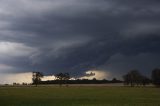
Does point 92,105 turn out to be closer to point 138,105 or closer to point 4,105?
point 138,105

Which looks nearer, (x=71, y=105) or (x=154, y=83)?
(x=71, y=105)

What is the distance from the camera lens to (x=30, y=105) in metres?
46.2

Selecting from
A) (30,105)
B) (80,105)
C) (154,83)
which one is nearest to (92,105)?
(80,105)

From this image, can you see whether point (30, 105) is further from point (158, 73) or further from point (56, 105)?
point (158, 73)

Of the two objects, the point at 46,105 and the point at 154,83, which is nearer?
the point at 46,105

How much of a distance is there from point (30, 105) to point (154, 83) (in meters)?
159

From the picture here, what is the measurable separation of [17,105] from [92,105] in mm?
9450

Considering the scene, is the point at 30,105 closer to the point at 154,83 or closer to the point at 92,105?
the point at 92,105

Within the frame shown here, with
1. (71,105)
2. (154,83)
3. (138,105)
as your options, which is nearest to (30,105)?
(71,105)

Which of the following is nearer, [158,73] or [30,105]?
[30,105]

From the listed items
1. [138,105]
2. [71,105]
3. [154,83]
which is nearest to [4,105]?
[71,105]

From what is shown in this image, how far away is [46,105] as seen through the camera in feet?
150

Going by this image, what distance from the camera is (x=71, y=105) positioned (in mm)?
45688

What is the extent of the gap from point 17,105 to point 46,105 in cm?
369
